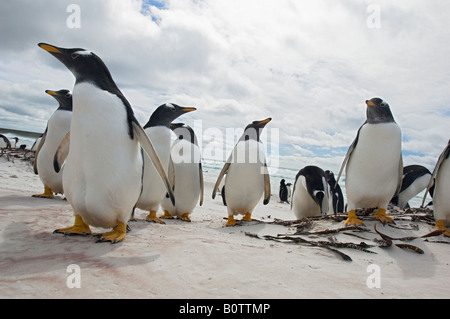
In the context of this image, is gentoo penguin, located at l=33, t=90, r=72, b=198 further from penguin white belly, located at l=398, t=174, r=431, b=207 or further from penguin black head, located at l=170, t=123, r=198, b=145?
penguin white belly, located at l=398, t=174, r=431, b=207

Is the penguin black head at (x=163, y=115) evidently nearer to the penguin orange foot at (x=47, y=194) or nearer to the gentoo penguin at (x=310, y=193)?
the penguin orange foot at (x=47, y=194)

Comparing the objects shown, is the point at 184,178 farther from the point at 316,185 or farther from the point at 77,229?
the point at 77,229

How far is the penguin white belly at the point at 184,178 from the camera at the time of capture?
5.88 meters

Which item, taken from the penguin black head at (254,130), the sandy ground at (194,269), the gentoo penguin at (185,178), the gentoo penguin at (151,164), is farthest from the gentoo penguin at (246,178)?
the sandy ground at (194,269)

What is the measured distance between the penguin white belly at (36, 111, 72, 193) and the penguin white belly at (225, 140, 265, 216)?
2.94 metres

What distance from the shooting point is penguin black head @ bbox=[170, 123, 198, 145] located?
6.27 metres

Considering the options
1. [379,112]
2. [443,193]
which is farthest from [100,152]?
[443,193]

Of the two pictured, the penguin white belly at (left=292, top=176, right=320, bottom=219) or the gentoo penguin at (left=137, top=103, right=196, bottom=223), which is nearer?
the gentoo penguin at (left=137, top=103, right=196, bottom=223)

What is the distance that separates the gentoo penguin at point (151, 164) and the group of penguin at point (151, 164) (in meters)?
0.02

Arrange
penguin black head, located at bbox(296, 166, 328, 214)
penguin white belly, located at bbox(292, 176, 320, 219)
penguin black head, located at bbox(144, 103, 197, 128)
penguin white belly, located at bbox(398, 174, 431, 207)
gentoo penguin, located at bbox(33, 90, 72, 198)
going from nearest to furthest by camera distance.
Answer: penguin black head, located at bbox(144, 103, 197, 128) → gentoo penguin, located at bbox(33, 90, 72, 198) → penguin black head, located at bbox(296, 166, 328, 214) → penguin white belly, located at bbox(292, 176, 320, 219) → penguin white belly, located at bbox(398, 174, 431, 207)

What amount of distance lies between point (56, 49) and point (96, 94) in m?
0.71

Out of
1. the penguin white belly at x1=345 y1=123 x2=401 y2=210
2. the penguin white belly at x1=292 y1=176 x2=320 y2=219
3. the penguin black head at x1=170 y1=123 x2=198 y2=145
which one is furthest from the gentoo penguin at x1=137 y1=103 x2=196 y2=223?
the penguin white belly at x1=292 y1=176 x2=320 y2=219
